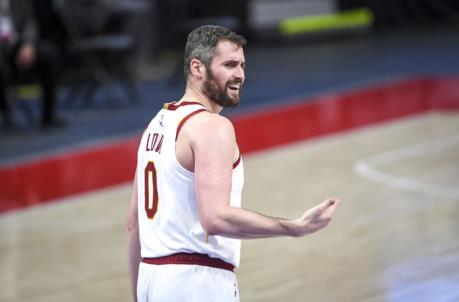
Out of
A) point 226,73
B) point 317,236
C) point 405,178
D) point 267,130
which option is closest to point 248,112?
point 267,130

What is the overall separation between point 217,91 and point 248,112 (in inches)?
314

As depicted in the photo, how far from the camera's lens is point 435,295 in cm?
546

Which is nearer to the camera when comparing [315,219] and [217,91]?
[315,219]

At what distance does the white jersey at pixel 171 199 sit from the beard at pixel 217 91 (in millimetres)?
50

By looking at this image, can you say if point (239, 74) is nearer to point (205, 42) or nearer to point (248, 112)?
point (205, 42)

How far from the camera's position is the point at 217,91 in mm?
3045

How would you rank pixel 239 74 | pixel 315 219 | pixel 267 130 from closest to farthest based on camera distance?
pixel 315 219 → pixel 239 74 → pixel 267 130

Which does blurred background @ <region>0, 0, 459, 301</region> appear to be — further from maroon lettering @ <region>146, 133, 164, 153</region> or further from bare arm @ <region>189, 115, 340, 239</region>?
bare arm @ <region>189, 115, 340, 239</region>

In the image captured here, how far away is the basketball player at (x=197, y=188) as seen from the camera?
2.90 meters

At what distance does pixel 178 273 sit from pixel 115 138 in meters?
6.92

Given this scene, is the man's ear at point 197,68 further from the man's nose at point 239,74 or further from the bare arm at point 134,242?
the bare arm at point 134,242

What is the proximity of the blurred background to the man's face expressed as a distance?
2617 millimetres

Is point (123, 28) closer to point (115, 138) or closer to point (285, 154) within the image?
point (115, 138)

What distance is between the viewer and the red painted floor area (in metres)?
8.34
